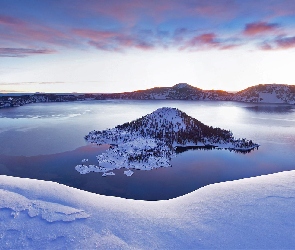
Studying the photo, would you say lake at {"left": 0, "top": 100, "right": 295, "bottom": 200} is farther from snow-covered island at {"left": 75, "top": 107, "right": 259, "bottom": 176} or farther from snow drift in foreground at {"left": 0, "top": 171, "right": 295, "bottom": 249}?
snow drift in foreground at {"left": 0, "top": 171, "right": 295, "bottom": 249}

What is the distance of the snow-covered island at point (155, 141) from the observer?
90.8ft

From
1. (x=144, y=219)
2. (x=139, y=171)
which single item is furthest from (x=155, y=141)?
(x=144, y=219)

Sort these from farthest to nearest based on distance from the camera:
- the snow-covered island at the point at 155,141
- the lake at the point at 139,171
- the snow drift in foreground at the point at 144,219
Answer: the snow-covered island at the point at 155,141 → the lake at the point at 139,171 → the snow drift in foreground at the point at 144,219

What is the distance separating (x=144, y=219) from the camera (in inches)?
402

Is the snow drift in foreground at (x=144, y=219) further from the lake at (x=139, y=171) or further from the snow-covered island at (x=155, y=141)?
the snow-covered island at (x=155, y=141)

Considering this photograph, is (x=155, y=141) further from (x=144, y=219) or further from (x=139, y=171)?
(x=144, y=219)

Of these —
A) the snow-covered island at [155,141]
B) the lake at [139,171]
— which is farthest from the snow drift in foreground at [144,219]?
the snow-covered island at [155,141]

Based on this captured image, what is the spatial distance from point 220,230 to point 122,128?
42219mm

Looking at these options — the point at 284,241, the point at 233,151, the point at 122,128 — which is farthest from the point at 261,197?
the point at 122,128

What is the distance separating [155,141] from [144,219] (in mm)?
28930

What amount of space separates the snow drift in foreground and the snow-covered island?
12.6 m

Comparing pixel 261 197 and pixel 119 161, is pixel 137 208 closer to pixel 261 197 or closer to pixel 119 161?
pixel 261 197

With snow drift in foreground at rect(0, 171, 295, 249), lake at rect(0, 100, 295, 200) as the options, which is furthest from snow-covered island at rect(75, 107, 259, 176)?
snow drift in foreground at rect(0, 171, 295, 249)

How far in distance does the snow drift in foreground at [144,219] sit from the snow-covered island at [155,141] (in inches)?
497
